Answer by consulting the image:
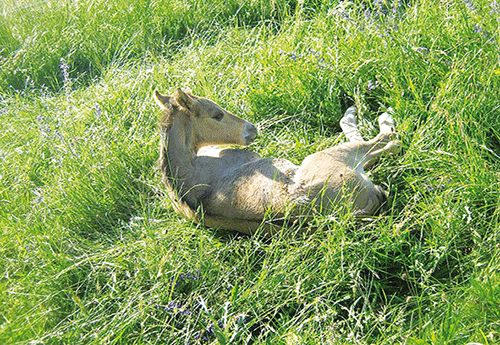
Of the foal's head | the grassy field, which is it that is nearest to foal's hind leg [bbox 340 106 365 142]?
the grassy field

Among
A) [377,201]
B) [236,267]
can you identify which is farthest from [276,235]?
[377,201]

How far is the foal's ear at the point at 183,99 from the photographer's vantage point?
553 cm

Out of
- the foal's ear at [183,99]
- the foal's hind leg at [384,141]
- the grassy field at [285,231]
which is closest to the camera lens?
the grassy field at [285,231]

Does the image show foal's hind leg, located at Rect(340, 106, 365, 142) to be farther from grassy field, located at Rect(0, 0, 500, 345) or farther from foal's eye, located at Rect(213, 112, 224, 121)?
foal's eye, located at Rect(213, 112, 224, 121)

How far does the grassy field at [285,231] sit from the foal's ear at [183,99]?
668mm

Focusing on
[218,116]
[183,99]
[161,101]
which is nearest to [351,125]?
[218,116]

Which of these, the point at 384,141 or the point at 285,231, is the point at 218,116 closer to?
the point at 384,141

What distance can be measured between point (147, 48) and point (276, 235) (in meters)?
4.22

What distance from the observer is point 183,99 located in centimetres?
556

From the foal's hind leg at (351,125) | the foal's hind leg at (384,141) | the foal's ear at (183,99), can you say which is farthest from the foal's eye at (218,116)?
the foal's hind leg at (384,141)

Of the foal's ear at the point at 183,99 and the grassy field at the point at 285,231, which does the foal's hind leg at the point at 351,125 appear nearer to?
the grassy field at the point at 285,231

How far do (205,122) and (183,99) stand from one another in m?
0.28

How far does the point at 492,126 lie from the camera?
481cm

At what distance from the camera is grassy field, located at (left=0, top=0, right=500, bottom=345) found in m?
4.08
